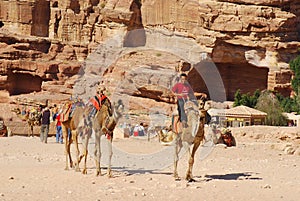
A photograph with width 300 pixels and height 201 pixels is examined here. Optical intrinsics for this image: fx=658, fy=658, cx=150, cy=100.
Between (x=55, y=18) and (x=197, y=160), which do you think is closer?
(x=197, y=160)

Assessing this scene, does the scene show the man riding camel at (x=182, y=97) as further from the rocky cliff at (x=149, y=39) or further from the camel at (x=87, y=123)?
the rocky cliff at (x=149, y=39)

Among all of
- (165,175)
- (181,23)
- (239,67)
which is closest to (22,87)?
(181,23)

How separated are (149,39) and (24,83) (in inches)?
434

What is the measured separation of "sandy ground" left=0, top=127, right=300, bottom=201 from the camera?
1186 centimetres

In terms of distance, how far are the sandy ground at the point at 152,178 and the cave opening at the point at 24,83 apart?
31544 mm

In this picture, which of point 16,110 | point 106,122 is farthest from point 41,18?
point 106,122

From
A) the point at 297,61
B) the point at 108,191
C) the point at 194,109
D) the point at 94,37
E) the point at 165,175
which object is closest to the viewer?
the point at 108,191

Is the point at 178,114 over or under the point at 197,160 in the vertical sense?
over

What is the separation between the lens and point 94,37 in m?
56.2

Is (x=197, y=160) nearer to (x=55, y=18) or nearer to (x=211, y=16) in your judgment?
(x=211, y=16)

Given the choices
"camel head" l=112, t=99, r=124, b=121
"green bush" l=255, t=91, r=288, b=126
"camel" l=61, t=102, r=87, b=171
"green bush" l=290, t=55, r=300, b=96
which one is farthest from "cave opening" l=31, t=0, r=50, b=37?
"camel head" l=112, t=99, r=124, b=121

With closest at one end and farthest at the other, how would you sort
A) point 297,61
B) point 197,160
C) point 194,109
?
point 194,109, point 197,160, point 297,61

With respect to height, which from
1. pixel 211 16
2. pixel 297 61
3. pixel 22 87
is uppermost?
pixel 211 16

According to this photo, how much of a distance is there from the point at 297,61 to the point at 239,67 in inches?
285
